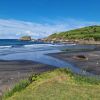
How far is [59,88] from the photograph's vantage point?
19625 millimetres

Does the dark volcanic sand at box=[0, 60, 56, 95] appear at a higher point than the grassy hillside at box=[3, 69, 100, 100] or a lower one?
lower

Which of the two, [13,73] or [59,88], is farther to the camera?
[13,73]

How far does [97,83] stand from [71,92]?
13.3 feet

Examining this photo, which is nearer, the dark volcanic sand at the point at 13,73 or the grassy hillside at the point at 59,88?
the grassy hillside at the point at 59,88

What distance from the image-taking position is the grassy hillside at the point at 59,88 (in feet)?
58.1

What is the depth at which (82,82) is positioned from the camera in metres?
21.7

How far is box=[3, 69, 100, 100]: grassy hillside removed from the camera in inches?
697

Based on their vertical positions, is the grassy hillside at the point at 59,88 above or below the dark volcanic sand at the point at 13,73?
above

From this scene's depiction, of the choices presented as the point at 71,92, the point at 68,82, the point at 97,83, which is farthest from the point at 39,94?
the point at 97,83

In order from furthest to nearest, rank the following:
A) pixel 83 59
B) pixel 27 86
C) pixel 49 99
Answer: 1. pixel 83 59
2. pixel 27 86
3. pixel 49 99

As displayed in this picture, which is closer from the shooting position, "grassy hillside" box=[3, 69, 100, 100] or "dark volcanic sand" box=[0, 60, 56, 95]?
"grassy hillside" box=[3, 69, 100, 100]

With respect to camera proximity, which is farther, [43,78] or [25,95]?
[43,78]

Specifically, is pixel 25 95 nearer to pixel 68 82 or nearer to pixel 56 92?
pixel 56 92

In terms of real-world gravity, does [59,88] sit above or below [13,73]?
above
